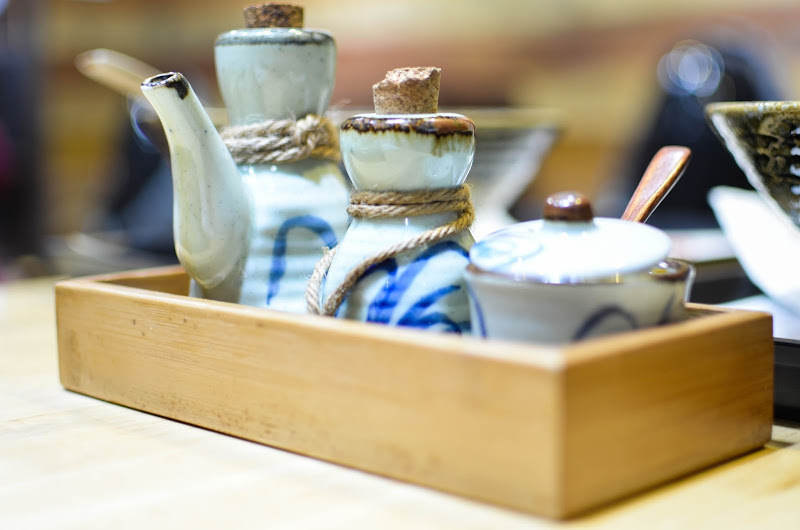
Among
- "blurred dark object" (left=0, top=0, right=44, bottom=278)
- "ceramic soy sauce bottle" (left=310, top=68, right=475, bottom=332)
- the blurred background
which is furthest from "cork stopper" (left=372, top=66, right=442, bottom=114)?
"blurred dark object" (left=0, top=0, right=44, bottom=278)

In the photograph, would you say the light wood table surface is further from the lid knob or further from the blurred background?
the blurred background

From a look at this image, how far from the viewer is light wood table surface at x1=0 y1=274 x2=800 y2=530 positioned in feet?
1.35

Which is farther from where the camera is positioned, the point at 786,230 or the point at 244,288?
the point at 786,230

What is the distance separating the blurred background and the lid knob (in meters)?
0.74

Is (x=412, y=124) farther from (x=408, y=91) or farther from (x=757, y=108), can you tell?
(x=757, y=108)

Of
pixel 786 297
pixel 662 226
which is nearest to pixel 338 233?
pixel 786 297

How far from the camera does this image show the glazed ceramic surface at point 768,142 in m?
0.59

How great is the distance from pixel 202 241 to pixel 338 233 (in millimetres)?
97

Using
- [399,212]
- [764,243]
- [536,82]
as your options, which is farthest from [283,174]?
[536,82]

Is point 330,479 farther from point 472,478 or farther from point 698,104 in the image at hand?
point 698,104

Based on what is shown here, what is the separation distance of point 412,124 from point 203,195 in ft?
0.55

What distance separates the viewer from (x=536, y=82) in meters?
2.15

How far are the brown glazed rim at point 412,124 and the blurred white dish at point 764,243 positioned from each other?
0.29 m

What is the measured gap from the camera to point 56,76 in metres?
3.00
